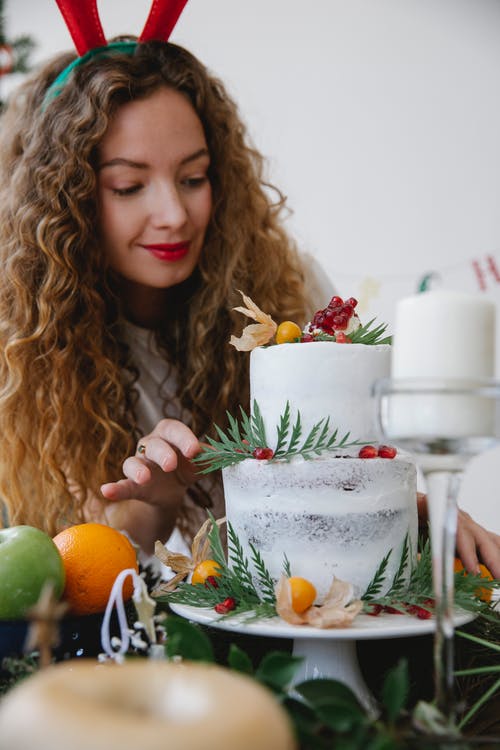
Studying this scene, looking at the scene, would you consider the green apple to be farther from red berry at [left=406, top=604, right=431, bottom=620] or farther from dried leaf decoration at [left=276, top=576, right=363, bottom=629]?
red berry at [left=406, top=604, right=431, bottom=620]

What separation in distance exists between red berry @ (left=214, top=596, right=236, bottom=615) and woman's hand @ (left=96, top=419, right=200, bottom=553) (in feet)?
0.72

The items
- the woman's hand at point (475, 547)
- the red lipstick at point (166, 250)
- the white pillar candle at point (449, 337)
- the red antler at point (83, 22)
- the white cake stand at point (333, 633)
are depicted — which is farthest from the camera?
the red lipstick at point (166, 250)

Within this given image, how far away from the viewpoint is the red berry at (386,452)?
85cm

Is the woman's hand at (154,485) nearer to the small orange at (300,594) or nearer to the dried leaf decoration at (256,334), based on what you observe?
the dried leaf decoration at (256,334)

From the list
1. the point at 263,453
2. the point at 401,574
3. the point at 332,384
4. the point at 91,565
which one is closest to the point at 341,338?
the point at 332,384

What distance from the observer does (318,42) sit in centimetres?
337

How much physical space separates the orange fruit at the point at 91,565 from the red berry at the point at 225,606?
13cm

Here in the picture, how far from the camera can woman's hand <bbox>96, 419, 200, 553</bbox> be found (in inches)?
40.2

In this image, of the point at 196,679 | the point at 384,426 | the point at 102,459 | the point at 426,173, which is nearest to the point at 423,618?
the point at 384,426

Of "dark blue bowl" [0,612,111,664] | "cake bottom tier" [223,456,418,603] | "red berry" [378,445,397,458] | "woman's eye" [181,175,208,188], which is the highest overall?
"woman's eye" [181,175,208,188]

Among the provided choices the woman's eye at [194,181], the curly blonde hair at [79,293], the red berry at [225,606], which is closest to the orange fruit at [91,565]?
the red berry at [225,606]

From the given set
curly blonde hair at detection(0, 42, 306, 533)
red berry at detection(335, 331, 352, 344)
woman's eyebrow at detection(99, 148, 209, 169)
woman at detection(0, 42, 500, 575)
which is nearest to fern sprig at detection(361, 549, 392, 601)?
red berry at detection(335, 331, 352, 344)

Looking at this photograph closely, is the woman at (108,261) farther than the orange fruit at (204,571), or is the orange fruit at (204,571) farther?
the woman at (108,261)

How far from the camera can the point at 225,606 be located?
2.57ft
